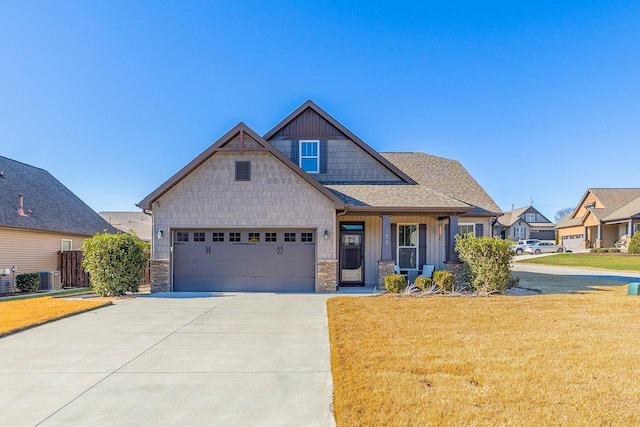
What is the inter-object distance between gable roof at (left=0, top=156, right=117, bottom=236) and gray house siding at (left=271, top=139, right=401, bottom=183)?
41.4ft

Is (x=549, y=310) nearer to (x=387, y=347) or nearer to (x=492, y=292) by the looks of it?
(x=492, y=292)

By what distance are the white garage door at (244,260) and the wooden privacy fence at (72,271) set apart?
7.82 metres

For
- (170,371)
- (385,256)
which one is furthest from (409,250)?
(170,371)

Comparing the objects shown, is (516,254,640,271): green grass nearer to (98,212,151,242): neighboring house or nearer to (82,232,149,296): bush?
(82,232,149,296): bush

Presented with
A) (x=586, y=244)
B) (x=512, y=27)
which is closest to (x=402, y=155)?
(x=512, y=27)

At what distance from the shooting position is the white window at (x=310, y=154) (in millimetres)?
15867

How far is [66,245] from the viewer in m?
20.4

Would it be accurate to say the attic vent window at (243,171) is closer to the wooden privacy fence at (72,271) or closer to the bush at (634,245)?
the wooden privacy fence at (72,271)

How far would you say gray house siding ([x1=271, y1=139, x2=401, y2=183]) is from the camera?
15.8 meters

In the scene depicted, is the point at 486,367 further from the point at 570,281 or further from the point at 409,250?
the point at 570,281

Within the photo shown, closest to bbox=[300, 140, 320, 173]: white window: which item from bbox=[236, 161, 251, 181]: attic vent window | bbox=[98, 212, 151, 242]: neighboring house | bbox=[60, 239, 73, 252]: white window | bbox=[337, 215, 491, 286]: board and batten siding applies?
bbox=[337, 215, 491, 286]: board and batten siding

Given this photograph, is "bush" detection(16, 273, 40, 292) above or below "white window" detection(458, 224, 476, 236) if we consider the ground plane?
below

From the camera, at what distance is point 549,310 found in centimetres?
929

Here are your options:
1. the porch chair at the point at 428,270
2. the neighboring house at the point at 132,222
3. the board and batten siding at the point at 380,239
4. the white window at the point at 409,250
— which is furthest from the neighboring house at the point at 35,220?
the porch chair at the point at 428,270
